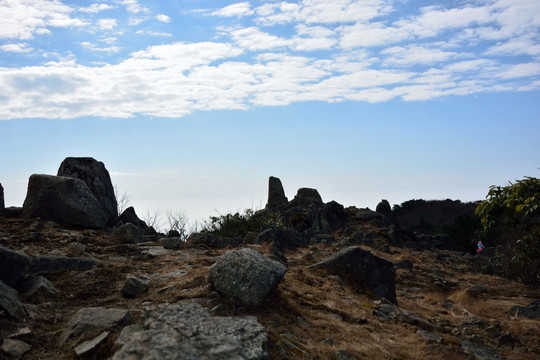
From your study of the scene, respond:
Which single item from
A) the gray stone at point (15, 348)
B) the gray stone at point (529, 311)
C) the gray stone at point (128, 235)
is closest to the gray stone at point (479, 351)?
the gray stone at point (529, 311)

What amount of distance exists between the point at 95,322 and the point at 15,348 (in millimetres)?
857

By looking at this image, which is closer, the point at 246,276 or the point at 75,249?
the point at 246,276

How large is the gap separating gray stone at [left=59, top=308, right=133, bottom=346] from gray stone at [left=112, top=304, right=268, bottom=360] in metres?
0.43

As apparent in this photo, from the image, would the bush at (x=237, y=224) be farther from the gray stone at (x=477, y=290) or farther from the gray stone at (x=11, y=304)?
the gray stone at (x=11, y=304)

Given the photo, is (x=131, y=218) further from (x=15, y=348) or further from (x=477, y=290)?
(x=477, y=290)

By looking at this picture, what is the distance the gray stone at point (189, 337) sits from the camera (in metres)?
4.23

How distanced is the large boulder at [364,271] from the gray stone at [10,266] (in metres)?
6.12

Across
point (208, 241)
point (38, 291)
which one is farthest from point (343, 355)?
point (208, 241)

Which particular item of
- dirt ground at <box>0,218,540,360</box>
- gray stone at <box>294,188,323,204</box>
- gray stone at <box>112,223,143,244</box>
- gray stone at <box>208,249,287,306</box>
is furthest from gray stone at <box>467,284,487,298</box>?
gray stone at <box>294,188,323,204</box>

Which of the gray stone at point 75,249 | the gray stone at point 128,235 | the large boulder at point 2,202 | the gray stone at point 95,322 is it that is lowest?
the gray stone at point 95,322

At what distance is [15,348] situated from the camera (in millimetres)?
5121

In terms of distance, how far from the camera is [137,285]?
7.31 metres

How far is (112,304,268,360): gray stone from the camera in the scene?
4230 millimetres

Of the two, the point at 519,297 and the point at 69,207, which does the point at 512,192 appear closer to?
the point at 519,297
